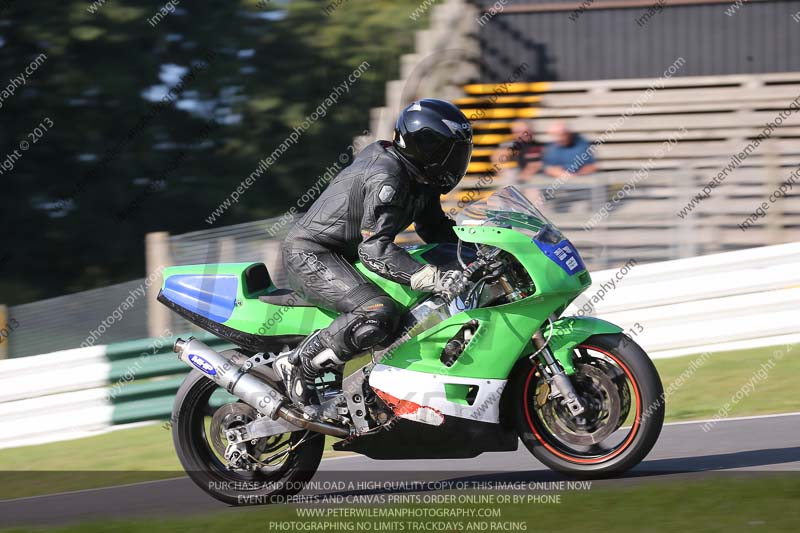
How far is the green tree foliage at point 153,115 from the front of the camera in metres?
20.5

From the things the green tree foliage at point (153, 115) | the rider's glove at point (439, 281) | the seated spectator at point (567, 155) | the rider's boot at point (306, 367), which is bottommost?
the green tree foliage at point (153, 115)

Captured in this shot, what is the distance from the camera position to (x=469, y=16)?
17.7 meters

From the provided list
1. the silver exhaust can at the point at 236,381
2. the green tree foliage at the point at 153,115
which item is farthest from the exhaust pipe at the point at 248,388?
the green tree foliage at the point at 153,115

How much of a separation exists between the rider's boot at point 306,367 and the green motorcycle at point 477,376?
0.08 m

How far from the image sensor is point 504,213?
5.76m

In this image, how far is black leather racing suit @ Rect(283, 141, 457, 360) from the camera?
5703 millimetres

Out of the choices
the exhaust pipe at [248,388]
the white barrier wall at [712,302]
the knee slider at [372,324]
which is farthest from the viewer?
the white barrier wall at [712,302]

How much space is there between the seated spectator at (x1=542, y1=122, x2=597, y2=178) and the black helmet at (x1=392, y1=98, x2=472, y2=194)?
7.48 m

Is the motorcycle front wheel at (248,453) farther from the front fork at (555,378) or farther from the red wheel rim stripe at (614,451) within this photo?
the front fork at (555,378)

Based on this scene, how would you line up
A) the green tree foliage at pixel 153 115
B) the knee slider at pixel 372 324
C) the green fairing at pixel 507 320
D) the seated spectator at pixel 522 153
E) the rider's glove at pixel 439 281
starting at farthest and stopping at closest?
the green tree foliage at pixel 153 115 → the seated spectator at pixel 522 153 → the knee slider at pixel 372 324 → the green fairing at pixel 507 320 → the rider's glove at pixel 439 281

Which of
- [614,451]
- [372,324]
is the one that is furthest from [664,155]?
[372,324]

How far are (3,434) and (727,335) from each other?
6.21 m

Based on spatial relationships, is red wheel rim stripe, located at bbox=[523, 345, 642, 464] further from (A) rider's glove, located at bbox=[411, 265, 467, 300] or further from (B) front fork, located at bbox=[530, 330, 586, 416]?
(A) rider's glove, located at bbox=[411, 265, 467, 300]

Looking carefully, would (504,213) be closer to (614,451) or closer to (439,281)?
(439,281)
